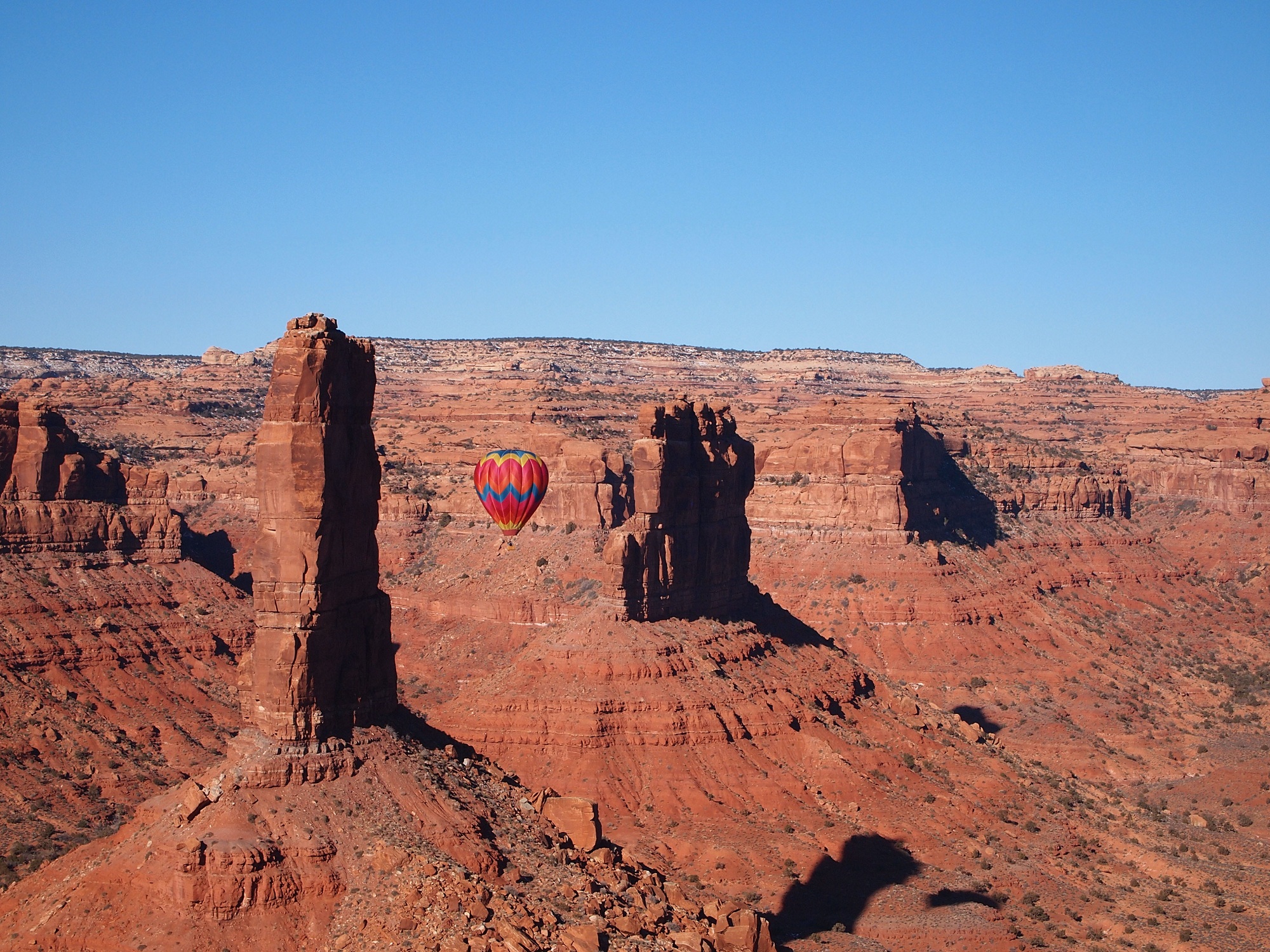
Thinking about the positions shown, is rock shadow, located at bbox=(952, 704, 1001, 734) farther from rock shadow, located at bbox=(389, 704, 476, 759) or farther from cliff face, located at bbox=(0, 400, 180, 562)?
rock shadow, located at bbox=(389, 704, 476, 759)

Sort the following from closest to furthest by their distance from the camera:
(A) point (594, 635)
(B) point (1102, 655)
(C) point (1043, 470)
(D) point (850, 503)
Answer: (A) point (594, 635), (B) point (1102, 655), (D) point (850, 503), (C) point (1043, 470)

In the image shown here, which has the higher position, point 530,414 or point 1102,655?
point 530,414

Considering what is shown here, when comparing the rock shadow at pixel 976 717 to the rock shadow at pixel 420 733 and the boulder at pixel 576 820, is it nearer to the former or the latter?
the rock shadow at pixel 420 733

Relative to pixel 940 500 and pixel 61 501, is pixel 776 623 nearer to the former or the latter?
pixel 61 501

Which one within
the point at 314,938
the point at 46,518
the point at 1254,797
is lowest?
the point at 1254,797

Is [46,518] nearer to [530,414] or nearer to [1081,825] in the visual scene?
[1081,825]

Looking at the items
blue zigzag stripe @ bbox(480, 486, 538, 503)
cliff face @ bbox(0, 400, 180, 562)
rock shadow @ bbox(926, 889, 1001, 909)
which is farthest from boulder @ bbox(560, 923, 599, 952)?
blue zigzag stripe @ bbox(480, 486, 538, 503)

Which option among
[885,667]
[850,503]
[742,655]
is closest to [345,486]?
[742,655]
